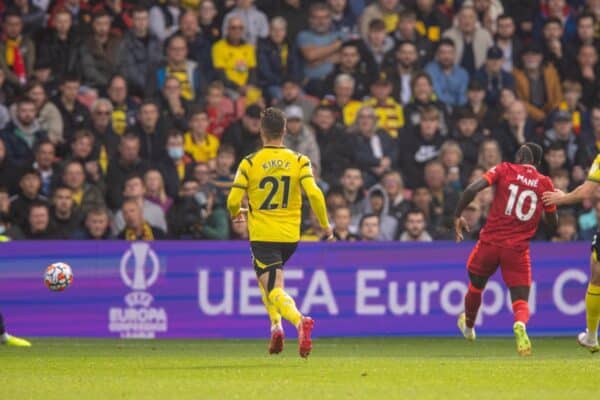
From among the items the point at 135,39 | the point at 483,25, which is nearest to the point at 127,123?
the point at 135,39

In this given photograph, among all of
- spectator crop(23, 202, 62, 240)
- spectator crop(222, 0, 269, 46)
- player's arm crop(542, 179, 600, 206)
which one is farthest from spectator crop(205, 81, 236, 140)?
player's arm crop(542, 179, 600, 206)

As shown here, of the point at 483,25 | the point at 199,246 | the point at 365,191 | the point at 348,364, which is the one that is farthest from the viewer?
the point at 483,25

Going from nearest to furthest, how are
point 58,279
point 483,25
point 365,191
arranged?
point 58,279
point 365,191
point 483,25

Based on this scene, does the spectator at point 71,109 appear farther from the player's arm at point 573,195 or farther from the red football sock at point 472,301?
the player's arm at point 573,195

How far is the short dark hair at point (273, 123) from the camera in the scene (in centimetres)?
1381

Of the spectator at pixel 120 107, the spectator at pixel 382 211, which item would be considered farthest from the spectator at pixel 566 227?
the spectator at pixel 120 107

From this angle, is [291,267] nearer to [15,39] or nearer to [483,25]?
[15,39]

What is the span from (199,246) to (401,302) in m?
2.68

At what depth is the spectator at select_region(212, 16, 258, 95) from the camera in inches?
878

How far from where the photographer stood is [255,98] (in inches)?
874

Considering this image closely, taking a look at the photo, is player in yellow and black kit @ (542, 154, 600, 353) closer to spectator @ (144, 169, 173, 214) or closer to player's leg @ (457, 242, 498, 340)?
player's leg @ (457, 242, 498, 340)

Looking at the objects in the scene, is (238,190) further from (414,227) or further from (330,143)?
(330,143)

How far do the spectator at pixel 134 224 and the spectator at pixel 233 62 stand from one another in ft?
10.4

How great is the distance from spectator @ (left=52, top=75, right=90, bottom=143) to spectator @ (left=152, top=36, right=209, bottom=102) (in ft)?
3.94
